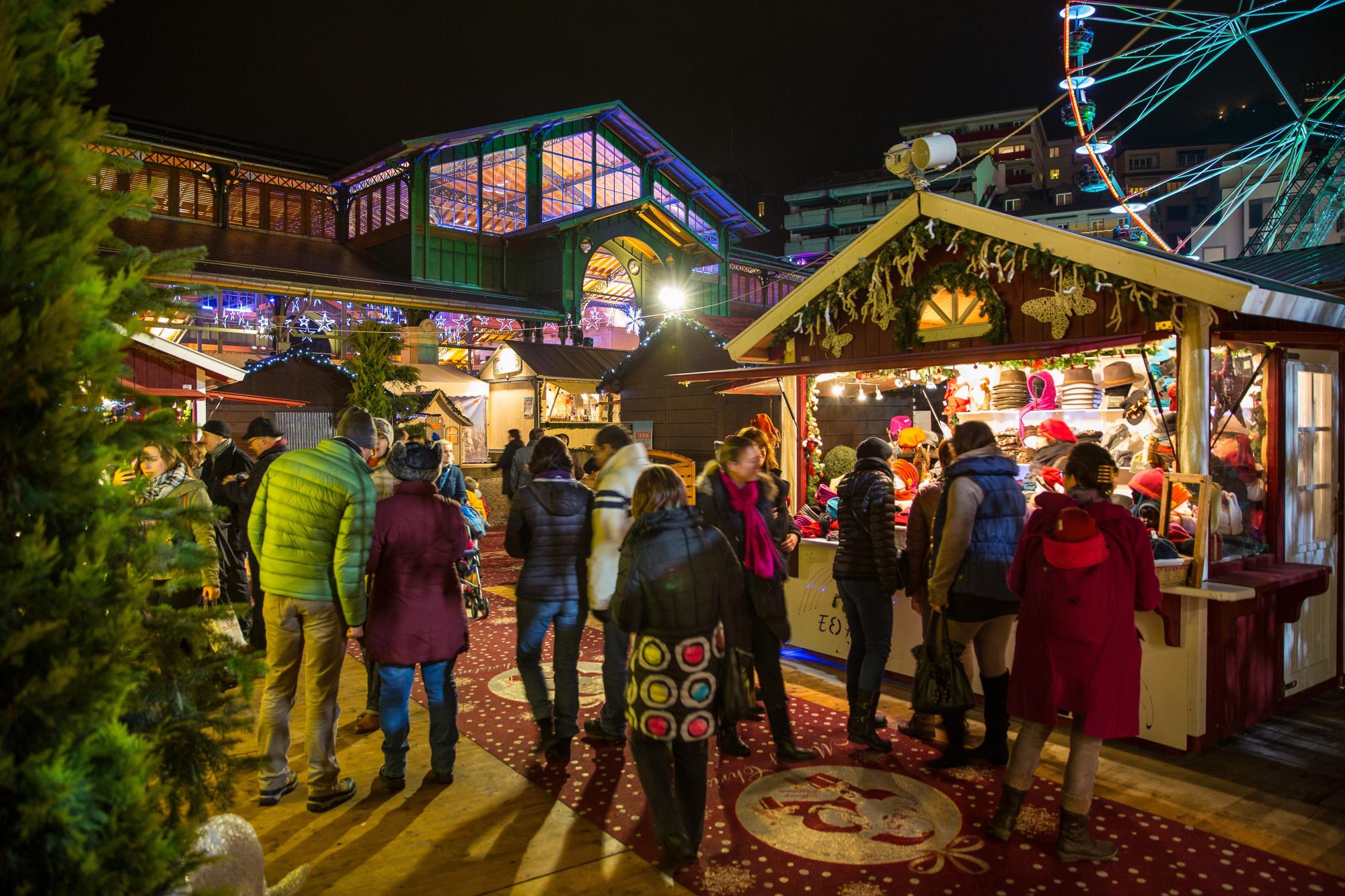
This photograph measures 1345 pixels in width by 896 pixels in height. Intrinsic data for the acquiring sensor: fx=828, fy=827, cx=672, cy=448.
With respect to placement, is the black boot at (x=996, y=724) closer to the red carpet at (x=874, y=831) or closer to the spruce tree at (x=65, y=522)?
the red carpet at (x=874, y=831)

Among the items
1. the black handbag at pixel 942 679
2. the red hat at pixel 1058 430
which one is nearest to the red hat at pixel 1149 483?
the red hat at pixel 1058 430

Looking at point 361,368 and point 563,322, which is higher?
point 563,322

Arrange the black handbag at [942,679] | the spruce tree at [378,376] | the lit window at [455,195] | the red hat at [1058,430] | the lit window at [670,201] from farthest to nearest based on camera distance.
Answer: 1. the lit window at [670,201]
2. the lit window at [455,195]
3. the spruce tree at [378,376]
4. the red hat at [1058,430]
5. the black handbag at [942,679]

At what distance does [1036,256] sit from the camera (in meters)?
6.32

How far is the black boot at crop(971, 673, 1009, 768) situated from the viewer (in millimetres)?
4801

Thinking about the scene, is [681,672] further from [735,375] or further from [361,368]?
[361,368]

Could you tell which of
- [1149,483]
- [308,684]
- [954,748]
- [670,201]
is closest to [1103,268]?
[1149,483]

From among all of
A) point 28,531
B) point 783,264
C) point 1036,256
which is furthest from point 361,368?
point 783,264

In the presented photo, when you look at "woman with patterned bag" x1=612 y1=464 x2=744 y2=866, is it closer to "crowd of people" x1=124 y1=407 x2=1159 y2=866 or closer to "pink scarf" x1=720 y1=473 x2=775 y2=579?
"crowd of people" x1=124 y1=407 x2=1159 y2=866

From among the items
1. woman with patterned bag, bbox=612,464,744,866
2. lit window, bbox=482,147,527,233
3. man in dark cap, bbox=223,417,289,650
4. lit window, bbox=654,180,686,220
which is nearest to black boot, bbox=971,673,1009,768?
woman with patterned bag, bbox=612,464,744,866

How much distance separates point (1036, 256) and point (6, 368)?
6369mm

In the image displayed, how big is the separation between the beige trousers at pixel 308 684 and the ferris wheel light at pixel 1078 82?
969 centimetres

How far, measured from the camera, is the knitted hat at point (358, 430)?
4430mm

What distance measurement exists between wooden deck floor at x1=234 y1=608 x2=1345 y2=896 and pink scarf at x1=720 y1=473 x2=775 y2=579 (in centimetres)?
164
